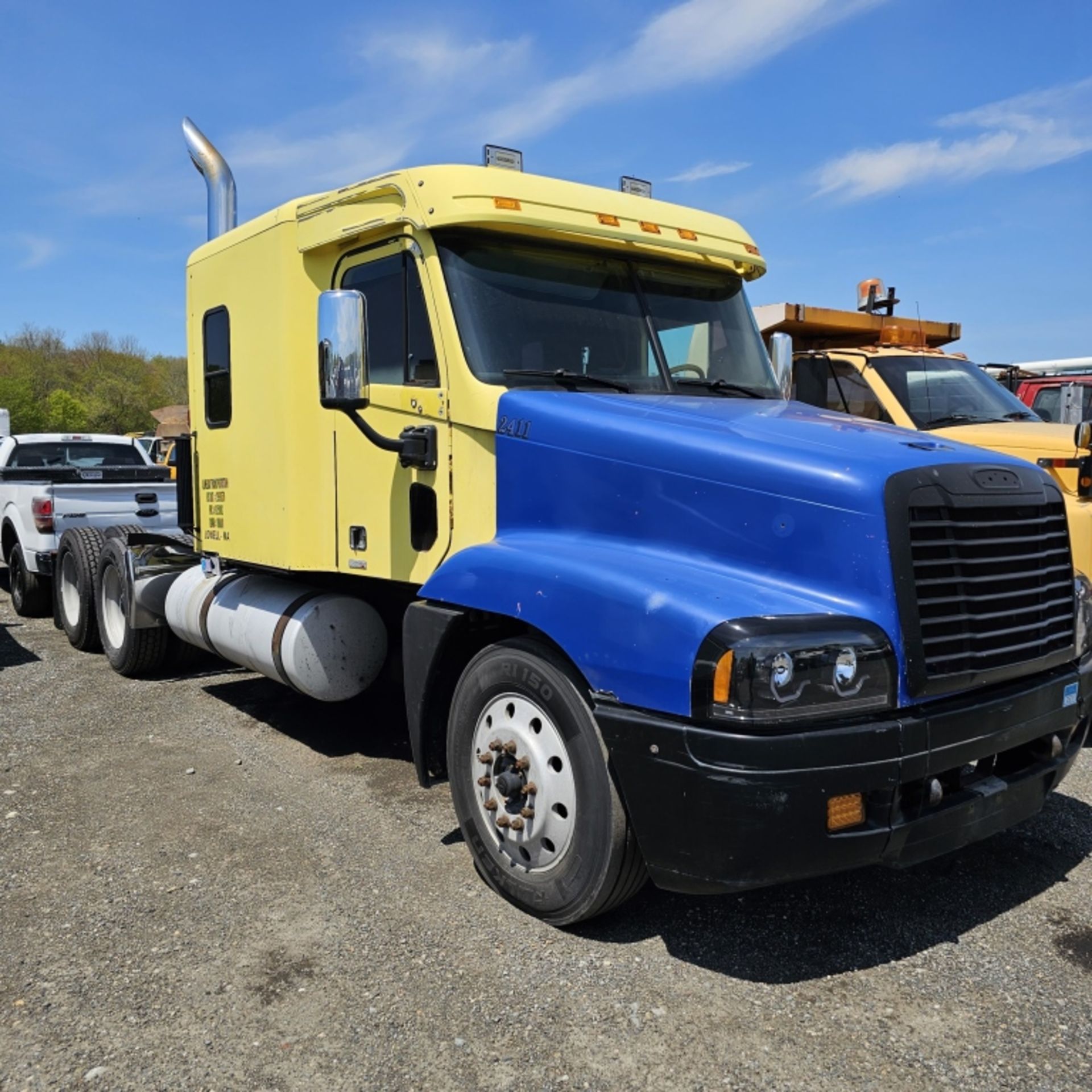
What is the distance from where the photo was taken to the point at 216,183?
7391 mm

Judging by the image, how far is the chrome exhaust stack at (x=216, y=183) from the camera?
7176 mm

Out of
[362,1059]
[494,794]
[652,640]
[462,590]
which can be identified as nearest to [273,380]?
[462,590]

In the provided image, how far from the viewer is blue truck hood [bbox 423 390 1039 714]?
3232mm

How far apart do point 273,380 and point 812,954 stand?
3.90 meters

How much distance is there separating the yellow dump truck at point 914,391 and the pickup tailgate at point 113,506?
5.97 m

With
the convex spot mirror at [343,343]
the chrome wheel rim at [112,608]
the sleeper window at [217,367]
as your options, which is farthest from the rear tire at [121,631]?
the convex spot mirror at [343,343]

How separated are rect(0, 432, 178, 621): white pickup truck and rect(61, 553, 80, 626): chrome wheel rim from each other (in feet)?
1.10

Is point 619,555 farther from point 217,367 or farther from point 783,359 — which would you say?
point 217,367

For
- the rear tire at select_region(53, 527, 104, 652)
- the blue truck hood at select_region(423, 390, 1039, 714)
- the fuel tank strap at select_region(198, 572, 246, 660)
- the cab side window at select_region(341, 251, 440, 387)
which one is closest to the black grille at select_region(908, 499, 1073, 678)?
the blue truck hood at select_region(423, 390, 1039, 714)

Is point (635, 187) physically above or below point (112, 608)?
above

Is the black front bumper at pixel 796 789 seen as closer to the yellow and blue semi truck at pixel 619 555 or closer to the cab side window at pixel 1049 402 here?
the yellow and blue semi truck at pixel 619 555

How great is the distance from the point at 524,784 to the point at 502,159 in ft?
9.82

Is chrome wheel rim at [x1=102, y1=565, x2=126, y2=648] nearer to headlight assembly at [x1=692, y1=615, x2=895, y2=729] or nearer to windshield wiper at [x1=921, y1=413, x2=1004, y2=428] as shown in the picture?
headlight assembly at [x1=692, y1=615, x2=895, y2=729]

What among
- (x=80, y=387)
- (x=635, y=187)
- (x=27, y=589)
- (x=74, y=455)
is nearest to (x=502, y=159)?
(x=635, y=187)
